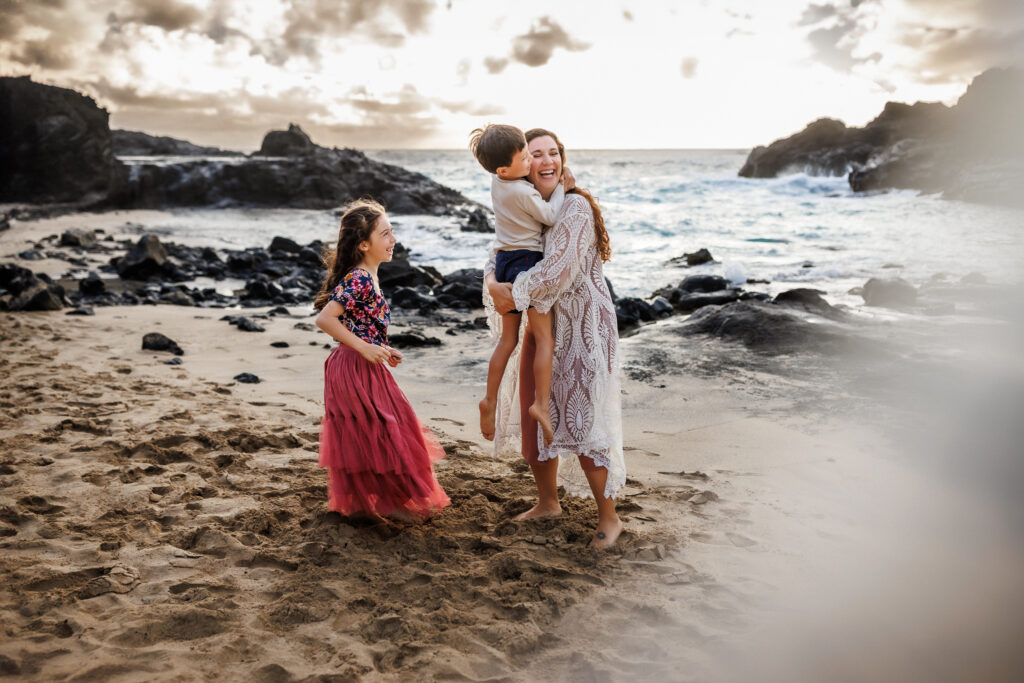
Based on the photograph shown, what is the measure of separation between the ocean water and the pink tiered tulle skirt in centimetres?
887

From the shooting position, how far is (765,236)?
20656 mm

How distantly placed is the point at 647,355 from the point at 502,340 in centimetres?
405

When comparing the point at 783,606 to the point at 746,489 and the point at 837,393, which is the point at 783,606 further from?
the point at 837,393

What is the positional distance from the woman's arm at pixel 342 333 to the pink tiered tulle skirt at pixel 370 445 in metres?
0.15

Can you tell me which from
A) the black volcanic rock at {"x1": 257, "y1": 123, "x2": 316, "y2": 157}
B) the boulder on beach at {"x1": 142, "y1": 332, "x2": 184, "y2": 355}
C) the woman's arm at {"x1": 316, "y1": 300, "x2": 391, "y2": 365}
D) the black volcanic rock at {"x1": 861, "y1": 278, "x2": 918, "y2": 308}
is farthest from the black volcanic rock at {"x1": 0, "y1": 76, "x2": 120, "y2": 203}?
the woman's arm at {"x1": 316, "y1": 300, "x2": 391, "y2": 365}

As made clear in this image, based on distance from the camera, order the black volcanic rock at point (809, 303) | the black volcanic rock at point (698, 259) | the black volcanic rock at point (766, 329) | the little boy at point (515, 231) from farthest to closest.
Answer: the black volcanic rock at point (698, 259), the black volcanic rock at point (809, 303), the black volcanic rock at point (766, 329), the little boy at point (515, 231)

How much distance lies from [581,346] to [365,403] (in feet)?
3.67

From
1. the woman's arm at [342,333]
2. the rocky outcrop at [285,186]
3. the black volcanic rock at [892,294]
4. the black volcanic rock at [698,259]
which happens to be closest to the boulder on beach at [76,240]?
the black volcanic rock at [698,259]

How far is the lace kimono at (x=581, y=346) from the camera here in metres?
3.26

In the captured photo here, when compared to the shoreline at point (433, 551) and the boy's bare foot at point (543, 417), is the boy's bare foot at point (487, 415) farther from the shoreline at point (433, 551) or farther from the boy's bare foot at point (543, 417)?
the shoreline at point (433, 551)

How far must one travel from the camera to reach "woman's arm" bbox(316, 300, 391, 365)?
338cm

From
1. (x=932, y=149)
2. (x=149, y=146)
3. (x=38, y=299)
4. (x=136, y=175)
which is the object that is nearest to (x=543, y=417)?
(x=38, y=299)

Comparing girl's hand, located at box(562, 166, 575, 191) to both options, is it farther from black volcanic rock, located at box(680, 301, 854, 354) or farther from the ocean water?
the ocean water

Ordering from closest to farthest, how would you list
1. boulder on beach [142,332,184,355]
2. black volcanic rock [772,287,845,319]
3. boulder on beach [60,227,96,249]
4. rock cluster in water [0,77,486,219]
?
boulder on beach [142,332,184,355], black volcanic rock [772,287,845,319], boulder on beach [60,227,96,249], rock cluster in water [0,77,486,219]
